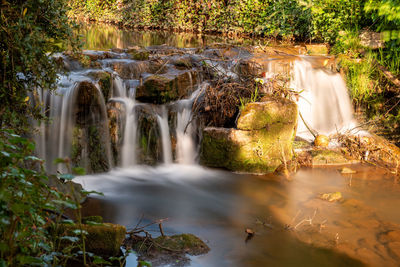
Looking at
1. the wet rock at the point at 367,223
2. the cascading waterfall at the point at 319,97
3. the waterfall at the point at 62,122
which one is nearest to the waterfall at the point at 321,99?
the cascading waterfall at the point at 319,97

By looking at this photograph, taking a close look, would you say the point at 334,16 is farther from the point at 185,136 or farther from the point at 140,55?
the point at 185,136

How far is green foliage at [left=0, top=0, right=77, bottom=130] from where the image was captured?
3266 mm

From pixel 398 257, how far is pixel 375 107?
4502 mm

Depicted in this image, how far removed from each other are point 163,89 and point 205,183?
5.91ft

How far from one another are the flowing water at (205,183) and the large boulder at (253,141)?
0.79 ft

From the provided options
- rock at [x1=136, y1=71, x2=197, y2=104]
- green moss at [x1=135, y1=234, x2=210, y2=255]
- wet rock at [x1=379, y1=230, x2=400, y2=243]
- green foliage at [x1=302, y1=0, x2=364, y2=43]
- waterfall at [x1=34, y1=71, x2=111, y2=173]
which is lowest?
wet rock at [x1=379, y1=230, x2=400, y2=243]

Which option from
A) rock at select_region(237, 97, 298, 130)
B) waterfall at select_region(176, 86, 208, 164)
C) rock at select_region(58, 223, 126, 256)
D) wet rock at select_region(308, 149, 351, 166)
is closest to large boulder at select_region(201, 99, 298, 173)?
rock at select_region(237, 97, 298, 130)

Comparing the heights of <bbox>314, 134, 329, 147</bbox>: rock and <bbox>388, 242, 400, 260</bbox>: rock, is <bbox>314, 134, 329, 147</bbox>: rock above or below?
above

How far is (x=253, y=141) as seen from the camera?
632cm

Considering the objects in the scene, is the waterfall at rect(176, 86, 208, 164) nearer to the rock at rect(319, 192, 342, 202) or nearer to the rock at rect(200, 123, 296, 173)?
the rock at rect(200, 123, 296, 173)

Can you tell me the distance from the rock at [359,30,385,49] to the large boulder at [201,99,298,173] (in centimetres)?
320

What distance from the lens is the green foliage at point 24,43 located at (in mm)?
3266

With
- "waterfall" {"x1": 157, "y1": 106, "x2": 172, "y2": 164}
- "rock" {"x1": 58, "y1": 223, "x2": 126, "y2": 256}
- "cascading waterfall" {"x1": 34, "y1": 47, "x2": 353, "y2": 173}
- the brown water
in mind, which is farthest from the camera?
"waterfall" {"x1": 157, "y1": 106, "x2": 172, "y2": 164}

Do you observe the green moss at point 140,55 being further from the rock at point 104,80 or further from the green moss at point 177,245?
the green moss at point 177,245
